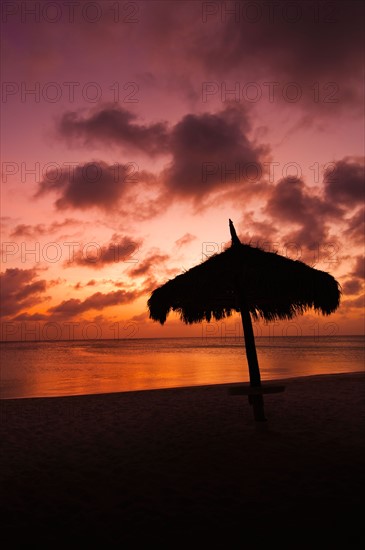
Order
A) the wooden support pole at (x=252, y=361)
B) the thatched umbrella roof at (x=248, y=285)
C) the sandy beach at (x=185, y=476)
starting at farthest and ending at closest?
the wooden support pole at (x=252, y=361), the thatched umbrella roof at (x=248, y=285), the sandy beach at (x=185, y=476)

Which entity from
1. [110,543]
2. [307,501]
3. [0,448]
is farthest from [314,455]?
→ [0,448]

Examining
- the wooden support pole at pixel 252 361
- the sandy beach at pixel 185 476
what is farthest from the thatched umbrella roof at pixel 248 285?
the sandy beach at pixel 185 476

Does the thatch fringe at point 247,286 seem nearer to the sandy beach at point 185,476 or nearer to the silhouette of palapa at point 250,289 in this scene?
the silhouette of palapa at point 250,289

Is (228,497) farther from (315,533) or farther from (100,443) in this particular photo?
(100,443)

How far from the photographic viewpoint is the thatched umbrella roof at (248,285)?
738 centimetres

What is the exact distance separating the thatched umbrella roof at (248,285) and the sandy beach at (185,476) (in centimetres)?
232

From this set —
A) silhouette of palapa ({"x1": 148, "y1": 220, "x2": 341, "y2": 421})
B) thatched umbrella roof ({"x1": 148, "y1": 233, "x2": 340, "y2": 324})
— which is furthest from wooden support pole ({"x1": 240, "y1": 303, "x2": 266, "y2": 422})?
thatched umbrella roof ({"x1": 148, "y1": 233, "x2": 340, "y2": 324})

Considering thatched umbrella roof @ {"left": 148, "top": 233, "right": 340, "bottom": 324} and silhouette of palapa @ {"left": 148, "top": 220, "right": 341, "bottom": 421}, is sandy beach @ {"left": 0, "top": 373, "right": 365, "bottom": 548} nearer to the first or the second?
silhouette of palapa @ {"left": 148, "top": 220, "right": 341, "bottom": 421}

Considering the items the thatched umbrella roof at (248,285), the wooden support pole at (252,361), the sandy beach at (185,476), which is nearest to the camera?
the sandy beach at (185,476)

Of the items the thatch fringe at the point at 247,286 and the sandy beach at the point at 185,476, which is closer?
the sandy beach at the point at 185,476

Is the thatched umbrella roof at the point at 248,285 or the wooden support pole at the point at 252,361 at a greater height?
the thatched umbrella roof at the point at 248,285

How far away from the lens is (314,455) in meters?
6.17

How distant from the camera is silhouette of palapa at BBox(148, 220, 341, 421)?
7.39 m

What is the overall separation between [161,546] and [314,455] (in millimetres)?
3236
